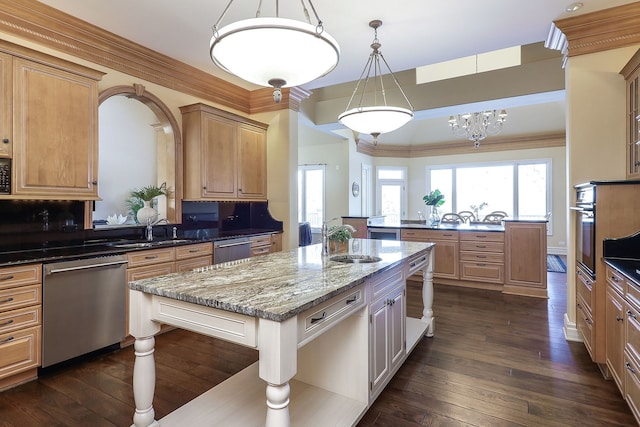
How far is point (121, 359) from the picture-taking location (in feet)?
8.91

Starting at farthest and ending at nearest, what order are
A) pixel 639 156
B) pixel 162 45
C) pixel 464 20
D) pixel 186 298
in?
pixel 162 45, pixel 464 20, pixel 639 156, pixel 186 298

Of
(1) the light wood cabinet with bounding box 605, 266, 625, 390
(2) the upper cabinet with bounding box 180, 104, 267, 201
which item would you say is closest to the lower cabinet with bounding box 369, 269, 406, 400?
(1) the light wood cabinet with bounding box 605, 266, 625, 390

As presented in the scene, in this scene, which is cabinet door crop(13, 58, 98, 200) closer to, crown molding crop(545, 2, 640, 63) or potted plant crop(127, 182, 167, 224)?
potted plant crop(127, 182, 167, 224)

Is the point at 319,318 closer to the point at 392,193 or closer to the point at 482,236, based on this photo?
the point at 482,236

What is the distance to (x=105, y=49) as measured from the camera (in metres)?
3.21

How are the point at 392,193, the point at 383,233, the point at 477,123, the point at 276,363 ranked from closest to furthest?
the point at 276,363
the point at 383,233
the point at 477,123
the point at 392,193

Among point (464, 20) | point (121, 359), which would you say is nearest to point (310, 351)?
point (121, 359)

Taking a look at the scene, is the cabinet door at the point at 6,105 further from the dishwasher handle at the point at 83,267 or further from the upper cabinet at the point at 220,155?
the upper cabinet at the point at 220,155

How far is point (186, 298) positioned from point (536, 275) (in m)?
4.65

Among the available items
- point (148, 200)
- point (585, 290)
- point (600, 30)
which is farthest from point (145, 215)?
point (600, 30)

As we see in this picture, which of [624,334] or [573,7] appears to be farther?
[573,7]

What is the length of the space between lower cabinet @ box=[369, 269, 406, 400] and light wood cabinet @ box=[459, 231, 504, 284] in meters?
2.92

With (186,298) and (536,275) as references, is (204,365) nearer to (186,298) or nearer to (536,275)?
(186,298)

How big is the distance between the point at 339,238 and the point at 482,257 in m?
3.22
